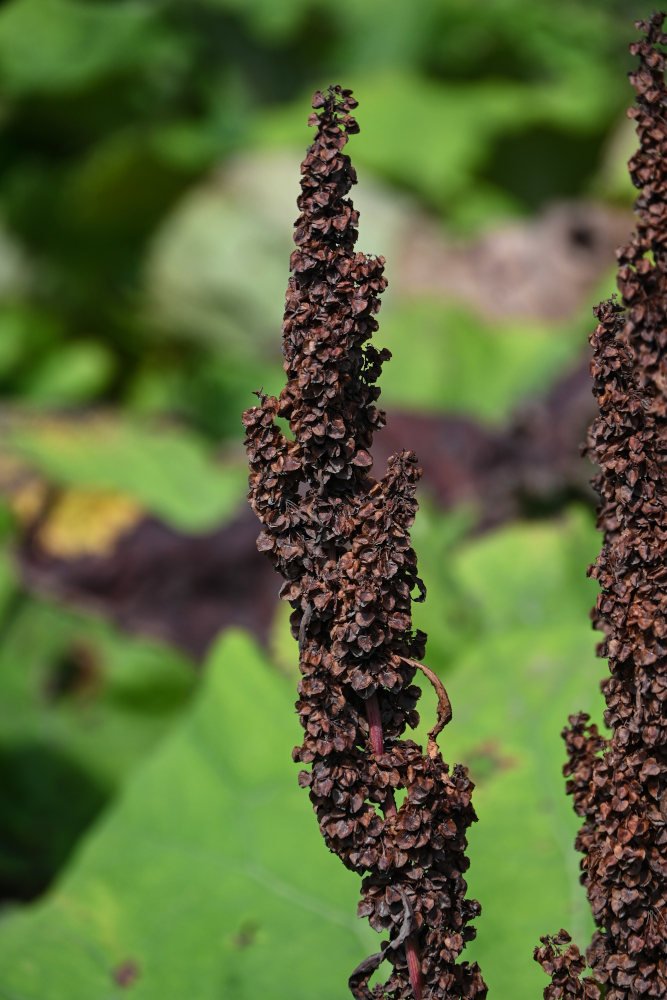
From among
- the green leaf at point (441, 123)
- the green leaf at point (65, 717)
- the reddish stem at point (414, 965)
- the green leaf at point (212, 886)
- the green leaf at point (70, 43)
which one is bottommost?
the reddish stem at point (414, 965)

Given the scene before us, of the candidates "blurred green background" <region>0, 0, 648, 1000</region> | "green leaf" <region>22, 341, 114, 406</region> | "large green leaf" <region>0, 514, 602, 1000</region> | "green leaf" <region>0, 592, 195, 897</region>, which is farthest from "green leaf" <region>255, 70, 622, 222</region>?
"large green leaf" <region>0, 514, 602, 1000</region>

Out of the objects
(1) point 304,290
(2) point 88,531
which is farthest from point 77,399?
(1) point 304,290

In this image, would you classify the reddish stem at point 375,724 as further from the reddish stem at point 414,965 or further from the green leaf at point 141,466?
the green leaf at point 141,466

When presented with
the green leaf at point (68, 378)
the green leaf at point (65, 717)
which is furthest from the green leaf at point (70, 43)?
the green leaf at point (65, 717)

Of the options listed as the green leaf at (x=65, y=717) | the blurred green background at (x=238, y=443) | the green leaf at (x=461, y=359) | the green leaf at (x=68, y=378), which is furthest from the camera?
the green leaf at (x=68, y=378)

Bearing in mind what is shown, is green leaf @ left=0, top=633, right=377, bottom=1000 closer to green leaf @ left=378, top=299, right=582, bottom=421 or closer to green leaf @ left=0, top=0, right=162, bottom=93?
green leaf @ left=378, top=299, right=582, bottom=421

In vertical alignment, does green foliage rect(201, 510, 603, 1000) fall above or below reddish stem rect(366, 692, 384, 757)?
above

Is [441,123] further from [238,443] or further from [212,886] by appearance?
[212,886]
